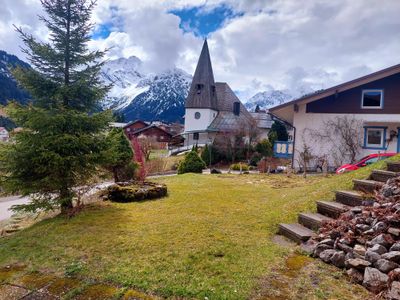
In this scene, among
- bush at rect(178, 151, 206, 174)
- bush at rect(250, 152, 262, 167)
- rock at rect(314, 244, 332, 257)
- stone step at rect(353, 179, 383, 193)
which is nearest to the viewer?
rock at rect(314, 244, 332, 257)

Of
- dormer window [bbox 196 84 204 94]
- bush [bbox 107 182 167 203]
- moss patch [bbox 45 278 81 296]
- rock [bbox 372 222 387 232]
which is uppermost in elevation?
dormer window [bbox 196 84 204 94]

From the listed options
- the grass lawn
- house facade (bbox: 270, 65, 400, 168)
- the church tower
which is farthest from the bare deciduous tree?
the church tower

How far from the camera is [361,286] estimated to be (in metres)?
3.03

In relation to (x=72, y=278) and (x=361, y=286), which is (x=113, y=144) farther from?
(x=361, y=286)

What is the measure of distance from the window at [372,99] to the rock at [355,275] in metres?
15.9

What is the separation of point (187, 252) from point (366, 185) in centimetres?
371

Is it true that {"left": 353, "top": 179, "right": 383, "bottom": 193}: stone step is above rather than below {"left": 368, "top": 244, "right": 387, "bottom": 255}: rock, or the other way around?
above

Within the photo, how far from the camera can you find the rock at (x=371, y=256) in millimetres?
3154

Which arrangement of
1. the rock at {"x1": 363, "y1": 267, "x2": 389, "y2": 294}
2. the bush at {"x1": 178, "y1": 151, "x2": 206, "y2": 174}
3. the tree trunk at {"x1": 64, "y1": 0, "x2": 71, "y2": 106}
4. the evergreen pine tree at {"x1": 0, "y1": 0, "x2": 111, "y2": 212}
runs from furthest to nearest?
the bush at {"x1": 178, "y1": 151, "x2": 206, "y2": 174}, the tree trunk at {"x1": 64, "y1": 0, "x2": 71, "y2": 106}, the evergreen pine tree at {"x1": 0, "y1": 0, "x2": 111, "y2": 212}, the rock at {"x1": 363, "y1": 267, "x2": 389, "y2": 294}

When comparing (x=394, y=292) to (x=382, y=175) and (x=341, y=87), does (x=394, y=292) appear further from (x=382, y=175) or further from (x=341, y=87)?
(x=341, y=87)

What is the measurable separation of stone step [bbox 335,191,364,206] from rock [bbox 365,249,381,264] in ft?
5.84

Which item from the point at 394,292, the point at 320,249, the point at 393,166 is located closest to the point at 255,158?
the point at 393,166

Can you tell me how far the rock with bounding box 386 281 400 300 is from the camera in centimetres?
264

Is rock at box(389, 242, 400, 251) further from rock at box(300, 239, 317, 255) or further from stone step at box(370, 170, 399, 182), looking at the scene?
stone step at box(370, 170, 399, 182)
